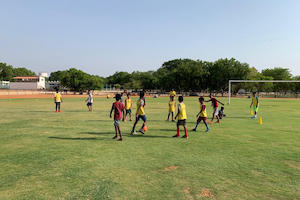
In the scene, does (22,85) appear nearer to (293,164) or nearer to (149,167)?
(149,167)

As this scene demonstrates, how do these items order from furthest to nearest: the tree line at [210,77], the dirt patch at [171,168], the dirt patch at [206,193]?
the tree line at [210,77] < the dirt patch at [171,168] < the dirt patch at [206,193]

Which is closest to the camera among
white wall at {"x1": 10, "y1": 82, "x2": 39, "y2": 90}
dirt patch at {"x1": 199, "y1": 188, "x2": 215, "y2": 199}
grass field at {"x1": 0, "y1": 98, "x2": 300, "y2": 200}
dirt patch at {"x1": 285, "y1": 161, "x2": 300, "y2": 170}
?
dirt patch at {"x1": 199, "y1": 188, "x2": 215, "y2": 199}

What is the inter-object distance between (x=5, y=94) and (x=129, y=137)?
191 ft

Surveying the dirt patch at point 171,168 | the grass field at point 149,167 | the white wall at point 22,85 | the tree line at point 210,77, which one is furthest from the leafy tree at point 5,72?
the dirt patch at point 171,168

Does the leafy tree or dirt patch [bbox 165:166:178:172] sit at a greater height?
the leafy tree

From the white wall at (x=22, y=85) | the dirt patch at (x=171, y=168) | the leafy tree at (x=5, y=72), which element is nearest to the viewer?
the dirt patch at (x=171, y=168)

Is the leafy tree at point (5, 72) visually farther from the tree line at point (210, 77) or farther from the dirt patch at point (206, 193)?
the dirt patch at point (206, 193)

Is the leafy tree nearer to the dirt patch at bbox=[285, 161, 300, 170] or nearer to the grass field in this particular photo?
the grass field

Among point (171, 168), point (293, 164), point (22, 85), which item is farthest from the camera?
point (22, 85)

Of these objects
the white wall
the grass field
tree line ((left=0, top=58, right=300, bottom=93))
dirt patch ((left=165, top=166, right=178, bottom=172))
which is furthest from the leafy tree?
dirt patch ((left=165, top=166, right=178, bottom=172))

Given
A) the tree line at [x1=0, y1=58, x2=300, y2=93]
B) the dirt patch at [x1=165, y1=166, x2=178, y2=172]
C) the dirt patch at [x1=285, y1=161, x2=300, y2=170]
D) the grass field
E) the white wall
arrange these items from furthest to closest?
the white wall → the tree line at [x1=0, y1=58, x2=300, y2=93] → the dirt patch at [x1=285, y1=161, x2=300, y2=170] → the dirt patch at [x1=165, y1=166, x2=178, y2=172] → the grass field

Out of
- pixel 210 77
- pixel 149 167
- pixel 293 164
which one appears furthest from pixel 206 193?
pixel 210 77

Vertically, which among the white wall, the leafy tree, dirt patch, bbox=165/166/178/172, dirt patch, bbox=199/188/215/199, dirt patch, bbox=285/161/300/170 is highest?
the leafy tree

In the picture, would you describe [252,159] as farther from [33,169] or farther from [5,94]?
[5,94]
